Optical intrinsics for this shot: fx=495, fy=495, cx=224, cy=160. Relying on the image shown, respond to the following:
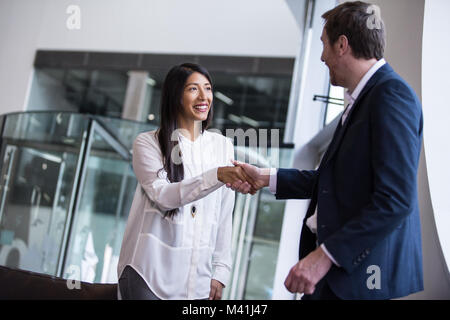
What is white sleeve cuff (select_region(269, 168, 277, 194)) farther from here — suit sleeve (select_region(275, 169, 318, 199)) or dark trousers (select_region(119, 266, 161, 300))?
dark trousers (select_region(119, 266, 161, 300))

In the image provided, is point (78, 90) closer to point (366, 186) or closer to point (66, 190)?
point (66, 190)

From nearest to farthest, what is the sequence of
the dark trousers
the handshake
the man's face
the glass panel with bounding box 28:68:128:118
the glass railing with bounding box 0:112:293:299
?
the man's face, the dark trousers, the handshake, the glass railing with bounding box 0:112:293:299, the glass panel with bounding box 28:68:128:118

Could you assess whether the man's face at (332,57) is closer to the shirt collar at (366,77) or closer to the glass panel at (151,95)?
the shirt collar at (366,77)

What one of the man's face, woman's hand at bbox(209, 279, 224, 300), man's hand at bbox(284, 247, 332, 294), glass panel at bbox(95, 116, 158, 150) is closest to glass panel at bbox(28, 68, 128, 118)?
glass panel at bbox(95, 116, 158, 150)

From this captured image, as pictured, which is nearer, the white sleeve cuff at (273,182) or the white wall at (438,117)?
the white wall at (438,117)

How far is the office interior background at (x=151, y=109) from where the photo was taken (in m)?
1.97

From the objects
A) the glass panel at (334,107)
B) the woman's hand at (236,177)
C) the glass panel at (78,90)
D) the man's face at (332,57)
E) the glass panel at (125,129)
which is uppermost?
the glass panel at (78,90)

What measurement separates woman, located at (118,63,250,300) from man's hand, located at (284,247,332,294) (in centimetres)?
53

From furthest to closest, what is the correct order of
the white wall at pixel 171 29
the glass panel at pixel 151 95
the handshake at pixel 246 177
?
1. the glass panel at pixel 151 95
2. the white wall at pixel 171 29
3. the handshake at pixel 246 177

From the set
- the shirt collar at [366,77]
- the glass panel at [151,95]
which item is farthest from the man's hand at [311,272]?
the glass panel at [151,95]

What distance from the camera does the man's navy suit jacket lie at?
133 centimetres

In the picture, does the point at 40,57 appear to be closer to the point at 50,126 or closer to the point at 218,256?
the point at 50,126

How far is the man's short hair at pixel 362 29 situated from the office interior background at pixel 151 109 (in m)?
0.48

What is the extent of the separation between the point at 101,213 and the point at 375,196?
4948mm
